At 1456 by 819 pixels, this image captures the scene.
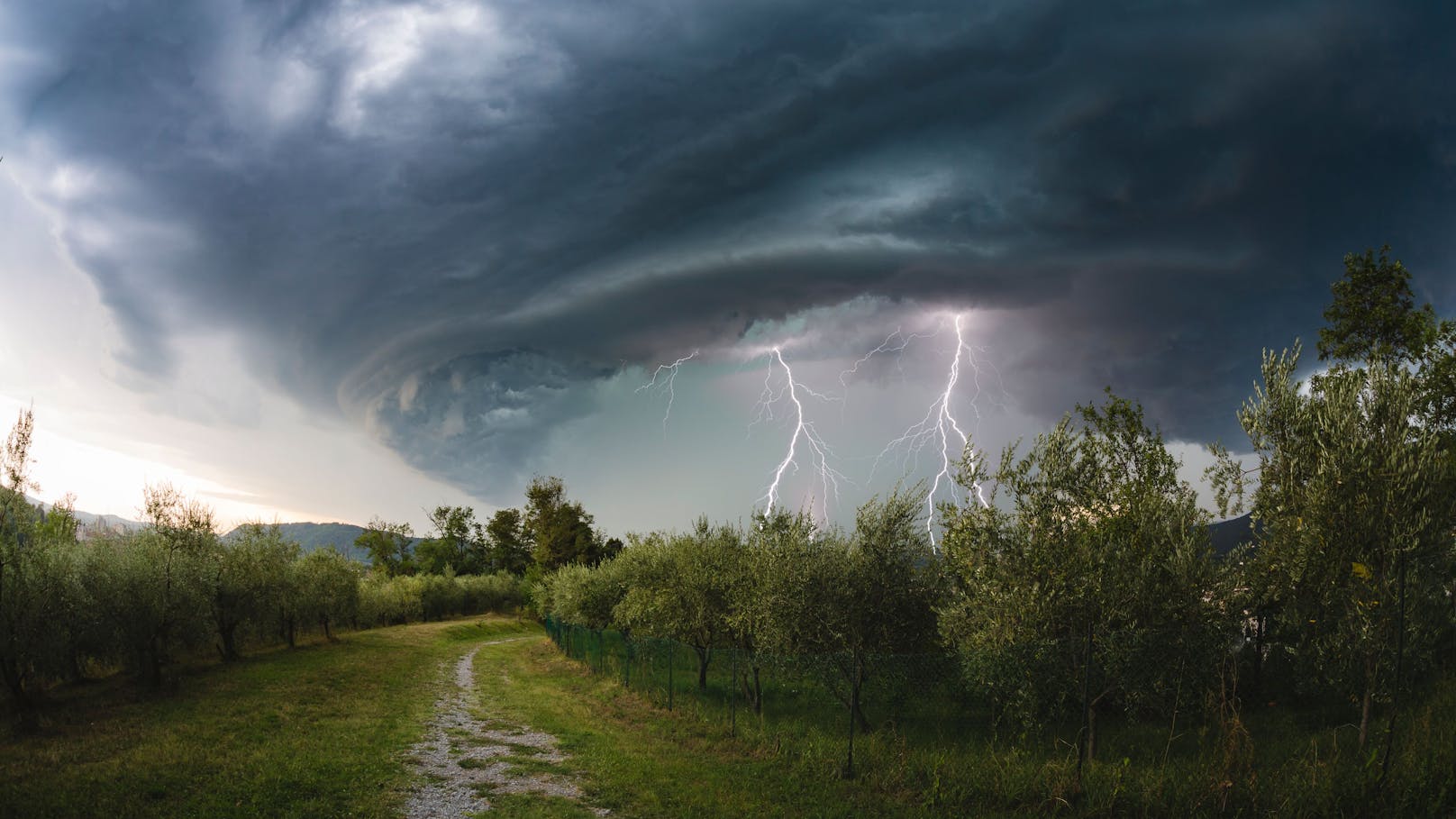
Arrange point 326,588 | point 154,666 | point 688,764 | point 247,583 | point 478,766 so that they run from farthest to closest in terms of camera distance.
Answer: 1. point 326,588
2. point 247,583
3. point 154,666
4. point 478,766
5. point 688,764

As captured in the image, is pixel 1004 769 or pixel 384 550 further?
pixel 384 550

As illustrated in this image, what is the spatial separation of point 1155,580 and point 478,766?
1702 centimetres

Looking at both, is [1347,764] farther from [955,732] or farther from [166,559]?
[166,559]

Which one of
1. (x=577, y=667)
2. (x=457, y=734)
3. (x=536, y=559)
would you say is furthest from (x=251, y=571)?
(x=536, y=559)

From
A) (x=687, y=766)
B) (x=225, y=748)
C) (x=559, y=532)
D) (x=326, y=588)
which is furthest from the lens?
(x=559, y=532)

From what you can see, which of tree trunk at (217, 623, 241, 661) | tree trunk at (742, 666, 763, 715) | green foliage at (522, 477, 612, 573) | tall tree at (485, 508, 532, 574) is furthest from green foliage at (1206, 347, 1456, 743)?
tall tree at (485, 508, 532, 574)

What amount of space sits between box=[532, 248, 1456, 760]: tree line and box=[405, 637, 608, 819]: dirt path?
6.38 m

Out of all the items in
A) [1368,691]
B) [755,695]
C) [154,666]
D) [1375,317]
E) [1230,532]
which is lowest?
[154,666]

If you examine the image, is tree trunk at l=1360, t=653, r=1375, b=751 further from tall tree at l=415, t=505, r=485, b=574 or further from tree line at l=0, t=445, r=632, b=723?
tall tree at l=415, t=505, r=485, b=574

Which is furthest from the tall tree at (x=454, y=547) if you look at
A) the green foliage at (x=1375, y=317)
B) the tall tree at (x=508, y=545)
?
the green foliage at (x=1375, y=317)

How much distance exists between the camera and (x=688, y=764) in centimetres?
1505

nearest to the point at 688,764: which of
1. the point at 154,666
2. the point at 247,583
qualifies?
the point at 154,666

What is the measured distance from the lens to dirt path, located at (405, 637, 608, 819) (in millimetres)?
12513

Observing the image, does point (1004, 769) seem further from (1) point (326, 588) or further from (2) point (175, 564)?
(1) point (326, 588)
